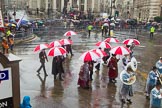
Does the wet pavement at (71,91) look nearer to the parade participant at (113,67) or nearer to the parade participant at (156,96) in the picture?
the parade participant at (113,67)

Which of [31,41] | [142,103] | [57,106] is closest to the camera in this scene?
[57,106]

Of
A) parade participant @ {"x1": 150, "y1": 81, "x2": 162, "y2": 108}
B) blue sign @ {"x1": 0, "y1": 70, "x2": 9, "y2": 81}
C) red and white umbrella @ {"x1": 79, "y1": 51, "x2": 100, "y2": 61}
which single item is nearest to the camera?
blue sign @ {"x1": 0, "y1": 70, "x2": 9, "y2": 81}

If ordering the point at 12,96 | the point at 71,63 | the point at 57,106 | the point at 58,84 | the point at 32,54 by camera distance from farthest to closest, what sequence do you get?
1. the point at 32,54
2. the point at 71,63
3. the point at 58,84
4. the point at 57,106
5. the point at 12,96

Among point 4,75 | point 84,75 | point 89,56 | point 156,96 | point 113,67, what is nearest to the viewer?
point 4,75

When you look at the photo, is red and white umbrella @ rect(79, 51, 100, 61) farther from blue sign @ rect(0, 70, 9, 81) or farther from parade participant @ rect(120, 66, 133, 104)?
blue sign @ rect(0, 70, 9, 81)

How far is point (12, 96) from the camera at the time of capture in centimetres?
635

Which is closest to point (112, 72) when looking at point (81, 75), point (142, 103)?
point (81, 75)

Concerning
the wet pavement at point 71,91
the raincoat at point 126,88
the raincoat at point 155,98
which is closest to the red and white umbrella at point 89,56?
the wet pavement at point 71,91

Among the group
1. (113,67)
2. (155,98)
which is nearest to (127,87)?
(155,98)

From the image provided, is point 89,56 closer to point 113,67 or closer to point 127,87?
point 113,67

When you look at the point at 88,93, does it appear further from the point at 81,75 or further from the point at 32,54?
the point at 32,54

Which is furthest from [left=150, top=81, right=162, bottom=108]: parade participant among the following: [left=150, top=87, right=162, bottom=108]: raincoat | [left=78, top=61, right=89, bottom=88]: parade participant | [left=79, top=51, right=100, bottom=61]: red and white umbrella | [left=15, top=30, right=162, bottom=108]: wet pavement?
[left=78, top=61, right=89, bottom=88]: parade participant

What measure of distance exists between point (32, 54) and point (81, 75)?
382 inches

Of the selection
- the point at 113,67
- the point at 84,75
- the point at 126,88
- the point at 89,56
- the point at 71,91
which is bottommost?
the point at 71,91
